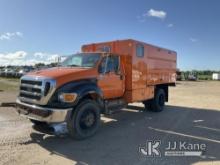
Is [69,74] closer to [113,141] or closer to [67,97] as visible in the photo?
[67,97]

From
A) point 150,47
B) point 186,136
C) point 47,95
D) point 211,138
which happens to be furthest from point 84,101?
point 150,47

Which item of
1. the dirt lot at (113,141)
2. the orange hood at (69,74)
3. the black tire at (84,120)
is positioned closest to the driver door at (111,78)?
the orange hood at (69,74)

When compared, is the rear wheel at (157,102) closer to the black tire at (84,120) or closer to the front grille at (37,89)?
the black tire at (84,120)

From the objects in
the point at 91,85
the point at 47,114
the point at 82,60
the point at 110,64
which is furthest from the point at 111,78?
the point at 47,114

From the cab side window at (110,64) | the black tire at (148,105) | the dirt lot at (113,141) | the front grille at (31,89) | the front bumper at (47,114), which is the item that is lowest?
the dirt lot at (113,141)

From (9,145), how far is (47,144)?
0.90m

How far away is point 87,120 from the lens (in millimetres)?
6777

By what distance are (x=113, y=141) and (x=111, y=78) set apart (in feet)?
7.34

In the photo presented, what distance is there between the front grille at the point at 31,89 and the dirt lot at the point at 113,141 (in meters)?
1.17

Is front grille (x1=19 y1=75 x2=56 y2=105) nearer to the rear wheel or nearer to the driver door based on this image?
the driver door

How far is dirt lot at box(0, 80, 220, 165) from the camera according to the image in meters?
5.23

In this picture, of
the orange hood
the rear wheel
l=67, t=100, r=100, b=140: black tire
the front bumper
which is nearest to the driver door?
the orange hood

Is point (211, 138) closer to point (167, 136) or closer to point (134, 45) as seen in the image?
point (167, 136)

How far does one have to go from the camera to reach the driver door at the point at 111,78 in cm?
754
